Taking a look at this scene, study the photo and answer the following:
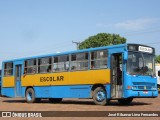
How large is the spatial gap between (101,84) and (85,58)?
1795 millimetres

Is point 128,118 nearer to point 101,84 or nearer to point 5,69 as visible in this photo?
point 101,84

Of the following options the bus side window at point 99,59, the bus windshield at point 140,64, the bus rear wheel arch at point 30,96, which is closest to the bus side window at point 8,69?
the bus rear wheel arch at point 30,96

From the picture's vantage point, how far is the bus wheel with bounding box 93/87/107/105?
19.8m

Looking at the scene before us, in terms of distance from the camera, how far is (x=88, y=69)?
20906 millimetres

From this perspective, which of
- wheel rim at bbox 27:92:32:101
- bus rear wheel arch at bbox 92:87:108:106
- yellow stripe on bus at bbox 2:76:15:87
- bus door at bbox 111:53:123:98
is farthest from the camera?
yellow stripe on bus at bbox 2:76:15:87

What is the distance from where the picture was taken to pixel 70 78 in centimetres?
2205

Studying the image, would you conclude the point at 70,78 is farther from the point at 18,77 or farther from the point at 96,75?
the point at 18,77

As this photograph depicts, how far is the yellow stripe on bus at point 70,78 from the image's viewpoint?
2003 cm

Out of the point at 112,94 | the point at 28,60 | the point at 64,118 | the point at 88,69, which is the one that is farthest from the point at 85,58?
the point at 64,118

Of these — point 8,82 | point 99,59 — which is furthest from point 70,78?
point 8,82

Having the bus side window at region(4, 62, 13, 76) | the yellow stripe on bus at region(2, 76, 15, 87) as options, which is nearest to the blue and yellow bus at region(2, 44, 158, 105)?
the yellow stripe on bus at region(2, 76, 15, 87)

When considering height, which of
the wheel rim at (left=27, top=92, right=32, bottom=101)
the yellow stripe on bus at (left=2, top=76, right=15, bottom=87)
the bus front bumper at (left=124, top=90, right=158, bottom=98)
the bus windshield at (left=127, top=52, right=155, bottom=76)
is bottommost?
the wheel rim at (left=27, top=92, right=32, bottom=101)

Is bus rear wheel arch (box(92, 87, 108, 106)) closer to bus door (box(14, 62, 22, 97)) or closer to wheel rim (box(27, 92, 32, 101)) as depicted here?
wheel rim (box(27, 92, 32, 101))

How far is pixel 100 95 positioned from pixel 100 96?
6 centimetres
